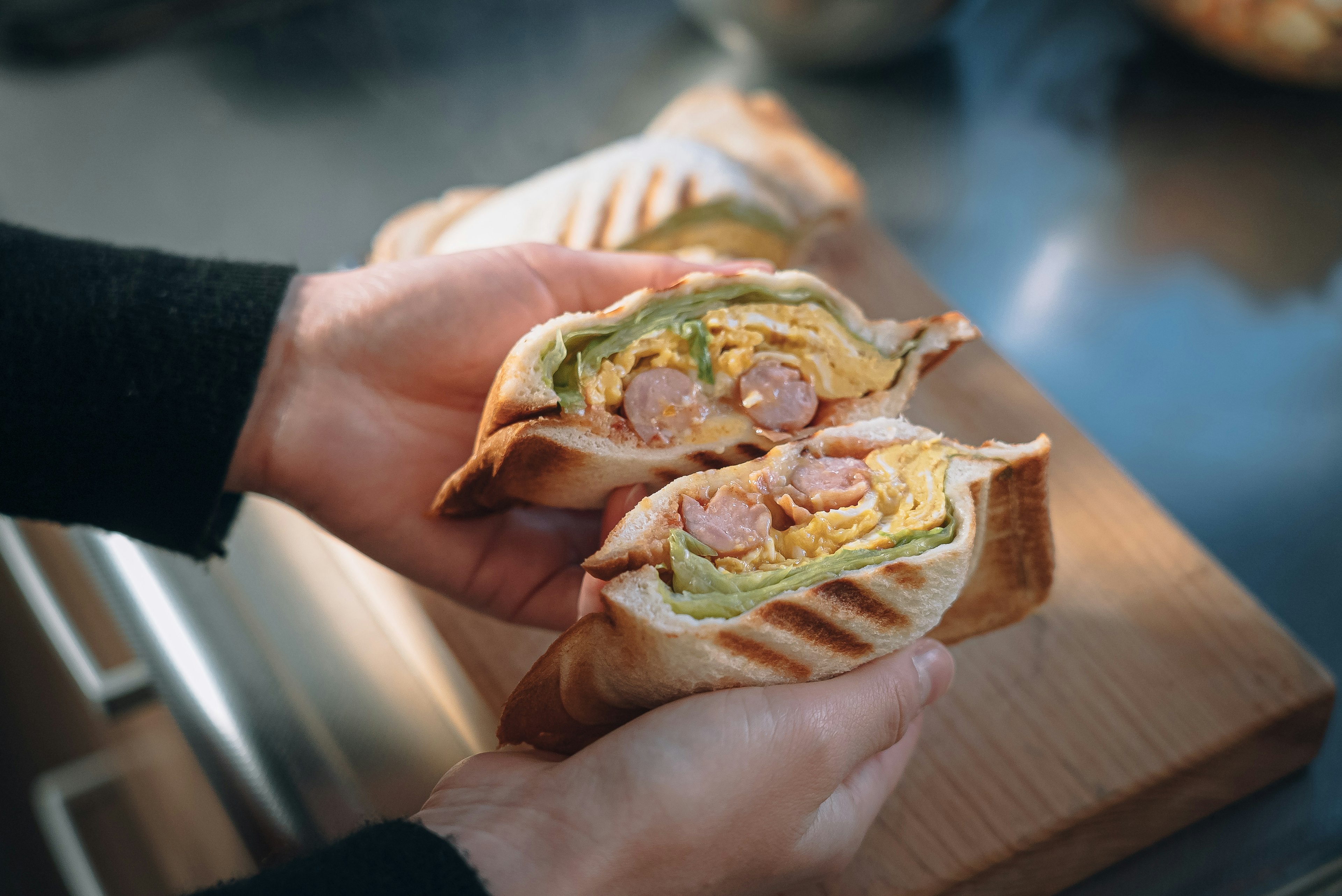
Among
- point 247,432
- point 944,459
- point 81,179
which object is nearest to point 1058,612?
point 944,459

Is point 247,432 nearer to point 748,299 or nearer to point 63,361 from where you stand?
point 63,361

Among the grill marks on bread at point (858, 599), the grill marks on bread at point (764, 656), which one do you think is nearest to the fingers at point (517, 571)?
the grill marks on bread at point (764, 656)

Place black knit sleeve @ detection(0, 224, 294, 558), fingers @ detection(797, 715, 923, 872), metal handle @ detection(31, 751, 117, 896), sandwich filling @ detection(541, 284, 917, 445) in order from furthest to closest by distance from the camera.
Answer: metal handle @ detection(31, 751, 117, 896) < black knit sleeve @ detection(0, 224, 294, 558) < sandwich filling @ detection(541, 284, 917, 445) < fingers @ detection(797, 715, 923, 872)

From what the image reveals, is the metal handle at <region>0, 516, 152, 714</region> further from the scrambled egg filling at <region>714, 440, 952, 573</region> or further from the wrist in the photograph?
the scrambled egg filling at <region>714, 440, 952, 573</region>

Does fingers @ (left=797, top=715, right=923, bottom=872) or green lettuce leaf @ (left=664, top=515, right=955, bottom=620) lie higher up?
green lettuce leaf @ (left=664, top=515, right=955, bottom=620)

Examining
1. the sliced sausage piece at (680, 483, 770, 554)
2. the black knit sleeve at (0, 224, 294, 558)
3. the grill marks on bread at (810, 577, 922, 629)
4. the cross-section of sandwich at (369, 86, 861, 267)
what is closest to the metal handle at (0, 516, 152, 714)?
the black knit sleeve at (0, 224, 294, 558)

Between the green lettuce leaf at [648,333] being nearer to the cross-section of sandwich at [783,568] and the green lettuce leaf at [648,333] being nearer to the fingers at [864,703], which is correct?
the cross-section of sandwich at [783,568]

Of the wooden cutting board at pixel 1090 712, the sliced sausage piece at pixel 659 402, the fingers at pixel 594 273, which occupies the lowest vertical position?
the wooden cutting board at pixel 1090 712
